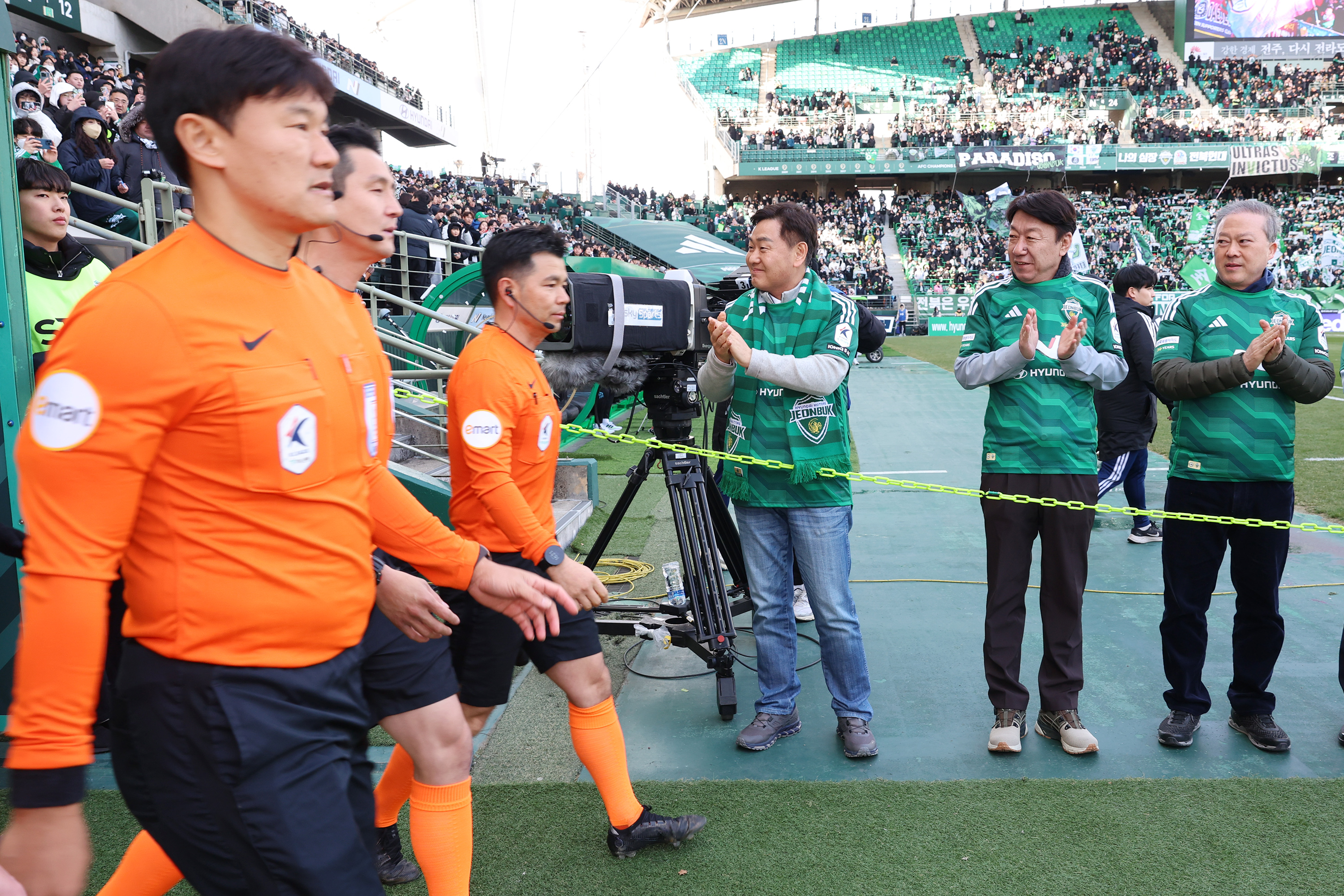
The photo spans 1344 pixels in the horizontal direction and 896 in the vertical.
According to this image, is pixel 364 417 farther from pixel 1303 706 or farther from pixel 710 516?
pixel 1303 706

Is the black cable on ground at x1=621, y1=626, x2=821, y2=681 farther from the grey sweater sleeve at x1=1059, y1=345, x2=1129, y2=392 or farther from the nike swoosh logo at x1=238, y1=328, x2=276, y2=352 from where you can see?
the nike swoosh logo at x1=238, y1=328, x2=276, y2=352

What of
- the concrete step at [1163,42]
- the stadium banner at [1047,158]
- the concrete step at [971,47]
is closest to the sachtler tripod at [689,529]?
the stadium banner at [1047,158]

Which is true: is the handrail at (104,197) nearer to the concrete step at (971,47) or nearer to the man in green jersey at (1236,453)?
the man in green jersey at (1236,453)

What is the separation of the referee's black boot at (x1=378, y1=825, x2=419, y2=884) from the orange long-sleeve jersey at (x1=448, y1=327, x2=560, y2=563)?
0.84 meters

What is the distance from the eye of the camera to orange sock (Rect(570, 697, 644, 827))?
8.42 ft

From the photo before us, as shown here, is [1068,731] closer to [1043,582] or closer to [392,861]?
[1043,582]

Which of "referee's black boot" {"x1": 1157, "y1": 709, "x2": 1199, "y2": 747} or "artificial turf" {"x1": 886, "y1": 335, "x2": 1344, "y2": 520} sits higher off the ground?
"artificial turf" {"x1": 886, "y1": 335, "x2": 1344, "y2": 520}

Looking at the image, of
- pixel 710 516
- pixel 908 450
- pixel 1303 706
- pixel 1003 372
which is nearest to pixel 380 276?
pixel 908 450

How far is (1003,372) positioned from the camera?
327 centimetres

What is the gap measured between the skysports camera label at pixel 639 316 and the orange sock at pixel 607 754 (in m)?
1.20

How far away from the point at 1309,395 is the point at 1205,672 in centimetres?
137

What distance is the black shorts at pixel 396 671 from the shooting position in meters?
1.92

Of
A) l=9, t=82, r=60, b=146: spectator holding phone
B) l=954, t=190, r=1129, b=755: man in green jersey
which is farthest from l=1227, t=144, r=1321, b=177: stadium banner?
l=954, t=190, r=1129, b=755: man in green jersey

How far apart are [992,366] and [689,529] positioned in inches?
50.1
